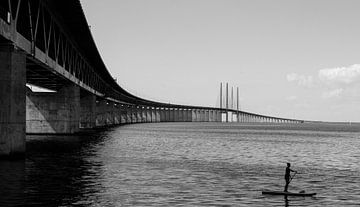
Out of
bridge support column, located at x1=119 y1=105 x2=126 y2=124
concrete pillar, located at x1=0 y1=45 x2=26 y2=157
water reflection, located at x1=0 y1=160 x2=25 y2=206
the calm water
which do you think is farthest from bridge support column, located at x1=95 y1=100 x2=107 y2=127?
water reflection, located at x1=0 y1=160 x2=25 y2=206

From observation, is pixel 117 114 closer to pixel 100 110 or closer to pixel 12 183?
pixel 100 110

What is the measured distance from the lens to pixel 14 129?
3412cm

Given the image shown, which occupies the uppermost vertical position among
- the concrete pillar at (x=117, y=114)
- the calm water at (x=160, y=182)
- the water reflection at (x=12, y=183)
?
the concrete pillar at (x=117, y=114)

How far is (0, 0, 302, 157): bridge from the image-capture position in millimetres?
33656

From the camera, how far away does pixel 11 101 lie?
33.8 meters

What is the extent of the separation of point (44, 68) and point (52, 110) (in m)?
20.8

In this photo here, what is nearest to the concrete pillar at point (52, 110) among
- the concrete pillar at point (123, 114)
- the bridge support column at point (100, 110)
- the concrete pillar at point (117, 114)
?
the bridge support column at point (100, 110)

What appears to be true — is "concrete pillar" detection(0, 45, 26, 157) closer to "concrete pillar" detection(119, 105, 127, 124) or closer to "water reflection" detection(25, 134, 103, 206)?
"water reflection" detection(25, 134, 103, 206)

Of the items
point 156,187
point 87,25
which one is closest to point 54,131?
point 87,25

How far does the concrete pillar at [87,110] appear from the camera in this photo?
108 m

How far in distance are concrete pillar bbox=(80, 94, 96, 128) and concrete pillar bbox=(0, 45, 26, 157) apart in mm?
73033

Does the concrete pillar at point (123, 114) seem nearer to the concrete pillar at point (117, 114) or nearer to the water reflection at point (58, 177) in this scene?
the concrete pillar at point (117, 114)

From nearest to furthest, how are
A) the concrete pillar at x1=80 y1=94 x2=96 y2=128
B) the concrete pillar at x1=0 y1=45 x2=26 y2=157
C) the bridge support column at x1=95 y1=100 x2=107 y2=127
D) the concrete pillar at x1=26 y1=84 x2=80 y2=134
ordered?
the concrete pillar at x1=0 y1=45 x2=26 y2=157 → the concrete pillar at x1=26 y1=84 x2=80 y2=134 → the concrete pillar at x1=80 y1=94 x2=96 y2=128 → the bridge support column at x1=95 y1=100 x2=107 y2=127

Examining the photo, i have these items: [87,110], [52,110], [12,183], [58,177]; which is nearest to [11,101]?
Answer: [58,177]
